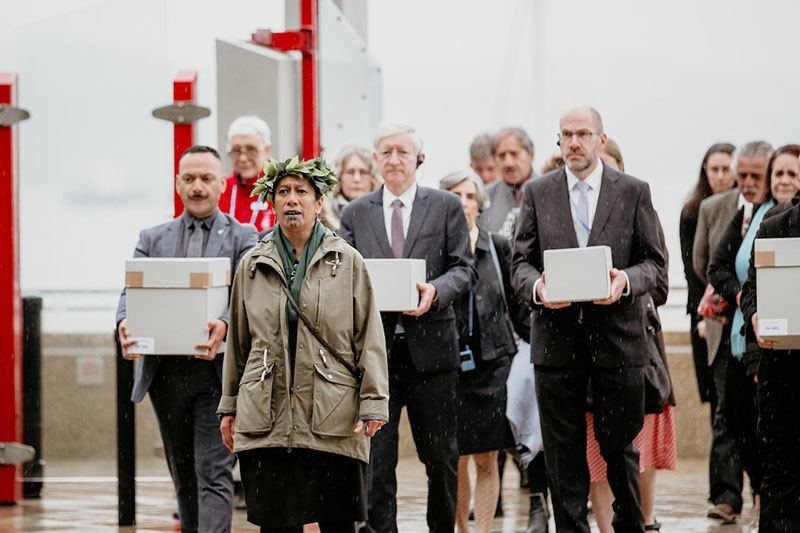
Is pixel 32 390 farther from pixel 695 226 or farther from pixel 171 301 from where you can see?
pixel 695 226

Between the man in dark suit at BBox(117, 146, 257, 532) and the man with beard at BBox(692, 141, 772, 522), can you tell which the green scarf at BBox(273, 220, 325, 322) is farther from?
the man with beard at BBox(692, 141, 772, 522)

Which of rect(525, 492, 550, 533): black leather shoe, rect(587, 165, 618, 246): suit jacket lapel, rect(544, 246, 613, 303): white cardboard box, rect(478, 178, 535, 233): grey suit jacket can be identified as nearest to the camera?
rect(544, 246, 613, 303): white cardboard box

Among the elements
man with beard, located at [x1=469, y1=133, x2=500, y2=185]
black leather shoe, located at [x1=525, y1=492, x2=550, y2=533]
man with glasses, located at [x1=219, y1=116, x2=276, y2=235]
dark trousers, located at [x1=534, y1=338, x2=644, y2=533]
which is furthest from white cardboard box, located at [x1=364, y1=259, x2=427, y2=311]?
man with beard, located at [x1=469, y1=133, x2=500, y2=185]

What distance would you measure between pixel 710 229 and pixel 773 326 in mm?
2568

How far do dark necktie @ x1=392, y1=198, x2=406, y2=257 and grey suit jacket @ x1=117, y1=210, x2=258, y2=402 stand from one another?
69 cm

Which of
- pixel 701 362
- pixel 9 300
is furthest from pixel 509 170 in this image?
pixel 9 300

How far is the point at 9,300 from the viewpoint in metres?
8.81

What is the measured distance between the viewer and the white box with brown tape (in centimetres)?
634

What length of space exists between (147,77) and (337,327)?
423cm

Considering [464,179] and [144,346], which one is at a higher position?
[464,179]

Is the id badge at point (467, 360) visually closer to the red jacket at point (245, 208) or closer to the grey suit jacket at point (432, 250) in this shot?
the grey suit jacket at point (432, 250)

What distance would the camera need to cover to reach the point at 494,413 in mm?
7137

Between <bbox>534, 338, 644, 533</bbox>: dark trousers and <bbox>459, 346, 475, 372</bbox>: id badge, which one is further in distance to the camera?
<bbox>459, 346, 475, 372</bbox>: id badge

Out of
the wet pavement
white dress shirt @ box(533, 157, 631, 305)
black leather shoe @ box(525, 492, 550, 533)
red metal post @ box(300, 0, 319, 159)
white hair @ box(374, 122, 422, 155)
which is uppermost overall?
red metal post @ box(300, 0, 319, 159)
